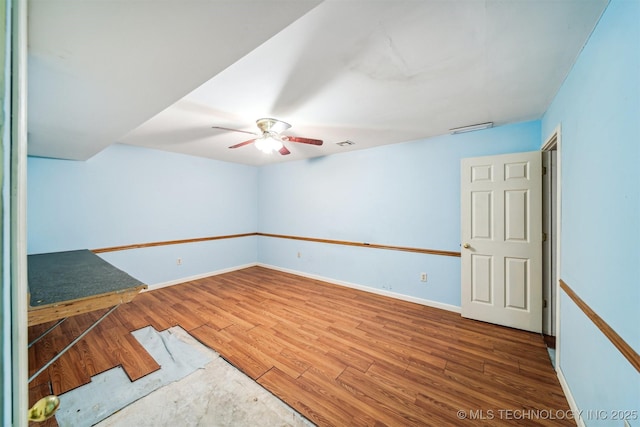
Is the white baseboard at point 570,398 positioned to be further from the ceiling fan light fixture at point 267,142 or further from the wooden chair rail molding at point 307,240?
the ceiling fan light fixture at point 267,142

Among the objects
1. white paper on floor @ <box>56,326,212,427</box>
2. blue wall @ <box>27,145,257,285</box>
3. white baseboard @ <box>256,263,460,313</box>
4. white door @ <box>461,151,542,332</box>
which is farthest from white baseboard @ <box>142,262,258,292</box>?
white door @ <box>461,151,542,332</box>

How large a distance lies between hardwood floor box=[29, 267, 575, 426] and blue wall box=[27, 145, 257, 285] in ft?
2.95

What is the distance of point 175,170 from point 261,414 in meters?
3.83

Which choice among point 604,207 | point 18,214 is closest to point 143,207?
point 18,214

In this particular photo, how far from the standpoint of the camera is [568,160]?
1689mm

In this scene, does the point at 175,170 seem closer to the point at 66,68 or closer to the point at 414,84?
the point at 66,68

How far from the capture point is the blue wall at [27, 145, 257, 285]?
3.02 m

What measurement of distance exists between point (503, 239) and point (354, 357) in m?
→ 2.07

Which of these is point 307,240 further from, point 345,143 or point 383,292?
point 345,143

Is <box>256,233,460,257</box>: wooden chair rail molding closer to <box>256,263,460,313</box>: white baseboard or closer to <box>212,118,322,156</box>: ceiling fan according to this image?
<box>256,263,460,313</box>: white baseboard

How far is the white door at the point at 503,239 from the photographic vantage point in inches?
99.3

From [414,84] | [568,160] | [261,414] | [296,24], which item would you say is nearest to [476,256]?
[568,160]

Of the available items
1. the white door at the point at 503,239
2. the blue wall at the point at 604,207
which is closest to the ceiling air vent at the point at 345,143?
the white door at the point at 503,239

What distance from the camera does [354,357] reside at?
2.18 m
